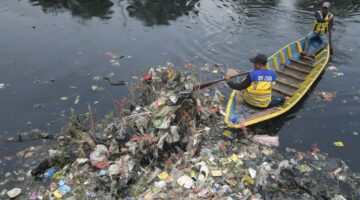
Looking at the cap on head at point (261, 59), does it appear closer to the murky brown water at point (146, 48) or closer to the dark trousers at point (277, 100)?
the dark trousers at point (277, 100)

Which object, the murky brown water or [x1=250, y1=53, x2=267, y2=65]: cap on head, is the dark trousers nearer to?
the murky brown water

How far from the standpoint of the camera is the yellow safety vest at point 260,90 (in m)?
7.32

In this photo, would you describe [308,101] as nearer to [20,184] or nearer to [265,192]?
[265,192]

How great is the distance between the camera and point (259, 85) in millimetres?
7430

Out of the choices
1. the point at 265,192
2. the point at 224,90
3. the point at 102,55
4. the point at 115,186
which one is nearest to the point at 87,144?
the point at 115,186

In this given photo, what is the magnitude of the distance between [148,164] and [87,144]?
Answer: 1.27 metres

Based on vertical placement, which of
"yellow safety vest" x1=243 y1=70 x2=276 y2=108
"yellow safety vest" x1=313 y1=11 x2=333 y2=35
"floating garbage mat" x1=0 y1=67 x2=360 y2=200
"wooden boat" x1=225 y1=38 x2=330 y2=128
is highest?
"yellow safety vest" x1=313 y1=11 x2=333 y2=35

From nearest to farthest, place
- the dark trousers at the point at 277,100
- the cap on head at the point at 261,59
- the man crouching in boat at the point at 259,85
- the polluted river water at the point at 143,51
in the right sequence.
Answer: the cap on head at the point at 261,59
the man crouching in boat at the point at 259,85
the dark trousers at the point at 277,100
the polluted river water at the point at 143,51

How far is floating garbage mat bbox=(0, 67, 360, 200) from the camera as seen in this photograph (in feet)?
20.1

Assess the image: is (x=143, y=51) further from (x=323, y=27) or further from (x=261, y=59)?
(x=323, y=27)

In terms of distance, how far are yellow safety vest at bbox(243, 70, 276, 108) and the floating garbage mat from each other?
688 mm

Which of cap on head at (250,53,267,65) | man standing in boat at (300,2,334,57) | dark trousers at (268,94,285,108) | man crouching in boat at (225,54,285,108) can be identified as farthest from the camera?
man standing in boat at (300,2,334,57)

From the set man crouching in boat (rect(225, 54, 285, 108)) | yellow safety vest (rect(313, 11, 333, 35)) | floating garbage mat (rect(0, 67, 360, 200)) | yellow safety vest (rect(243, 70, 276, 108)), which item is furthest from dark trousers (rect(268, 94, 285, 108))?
yellow safety vest (rect(313, 11, 333, 35))

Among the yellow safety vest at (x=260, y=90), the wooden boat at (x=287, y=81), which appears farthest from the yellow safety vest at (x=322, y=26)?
the yellow safety vest at (x=260, y=90)
